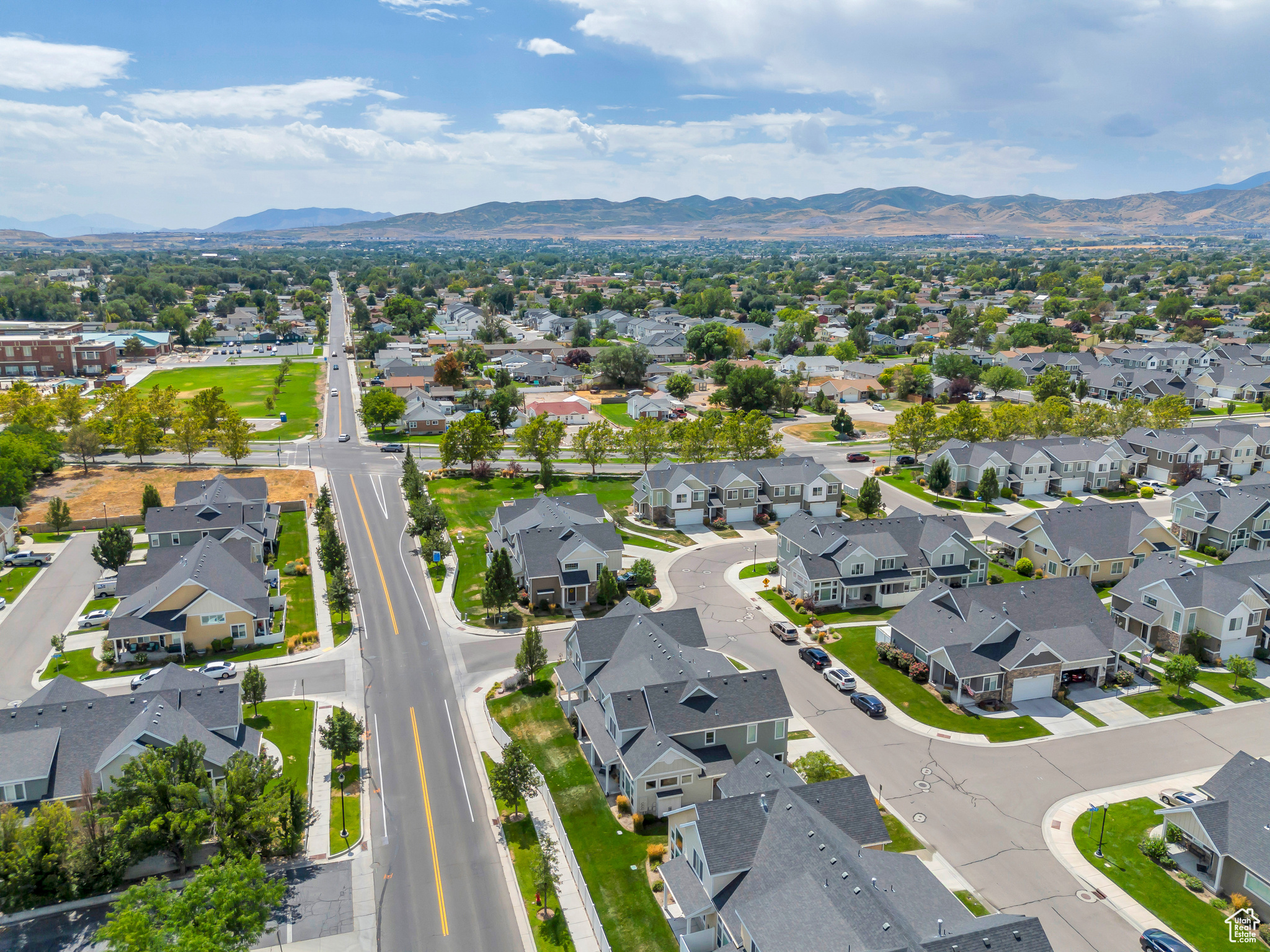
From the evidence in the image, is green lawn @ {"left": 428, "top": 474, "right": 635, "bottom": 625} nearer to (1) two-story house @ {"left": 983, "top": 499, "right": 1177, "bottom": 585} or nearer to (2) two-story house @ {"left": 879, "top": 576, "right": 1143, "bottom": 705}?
(2) two-story house @ {"left": 879, "top": 576, "right": 1143, "bottom": 705}

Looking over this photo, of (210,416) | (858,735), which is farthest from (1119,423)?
(210,416)

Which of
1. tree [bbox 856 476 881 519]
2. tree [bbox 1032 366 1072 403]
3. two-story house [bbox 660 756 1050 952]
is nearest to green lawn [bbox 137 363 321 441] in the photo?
tree [bbox 856 476 881 519]

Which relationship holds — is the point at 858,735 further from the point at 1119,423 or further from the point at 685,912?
the point at 1119,423

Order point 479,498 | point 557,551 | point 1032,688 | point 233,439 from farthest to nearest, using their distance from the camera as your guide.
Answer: point 233,439 → point 479,498 → point 557,551 → point 1032,688

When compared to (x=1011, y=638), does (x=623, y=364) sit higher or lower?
higher

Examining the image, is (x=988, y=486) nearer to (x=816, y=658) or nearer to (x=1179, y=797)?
(x=816, y=658)

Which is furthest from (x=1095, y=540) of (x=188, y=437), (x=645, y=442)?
(x=188, y=437)
